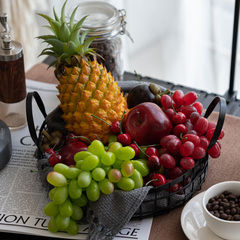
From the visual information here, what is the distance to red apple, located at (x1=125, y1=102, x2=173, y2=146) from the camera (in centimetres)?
79

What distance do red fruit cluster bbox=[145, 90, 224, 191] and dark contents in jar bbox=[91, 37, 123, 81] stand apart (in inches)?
10.0

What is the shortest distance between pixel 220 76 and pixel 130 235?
1.65m

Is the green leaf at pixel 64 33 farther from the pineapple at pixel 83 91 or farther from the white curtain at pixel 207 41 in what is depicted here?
the white curtain at pixel 207 41

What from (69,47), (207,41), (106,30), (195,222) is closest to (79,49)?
(69,47)

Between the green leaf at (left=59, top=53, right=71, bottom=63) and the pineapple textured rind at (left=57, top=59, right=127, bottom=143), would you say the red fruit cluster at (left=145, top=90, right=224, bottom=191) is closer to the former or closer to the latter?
the pineapple textured rind at (left=57, top=59, right=127, bottom=143)

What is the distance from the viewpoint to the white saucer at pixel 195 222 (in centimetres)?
70

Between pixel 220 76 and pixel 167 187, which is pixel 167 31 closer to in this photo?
pixel 220 76

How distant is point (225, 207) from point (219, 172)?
0.64ft

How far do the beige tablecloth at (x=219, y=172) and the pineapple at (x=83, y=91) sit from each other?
0.20 meters

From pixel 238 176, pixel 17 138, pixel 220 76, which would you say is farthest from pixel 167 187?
pixel 220 76

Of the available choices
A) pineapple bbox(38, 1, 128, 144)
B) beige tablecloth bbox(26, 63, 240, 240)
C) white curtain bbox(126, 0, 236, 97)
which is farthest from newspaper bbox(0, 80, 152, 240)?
white curtain bbox(126, 0, 236, 97)

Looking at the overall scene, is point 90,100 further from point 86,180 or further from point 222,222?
point 222,222

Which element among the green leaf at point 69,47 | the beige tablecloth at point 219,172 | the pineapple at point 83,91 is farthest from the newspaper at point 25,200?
the green leaf at point 69,47

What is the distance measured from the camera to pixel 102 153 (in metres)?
0.72
